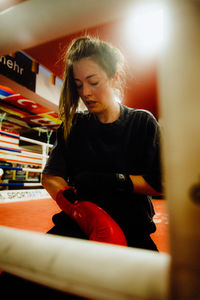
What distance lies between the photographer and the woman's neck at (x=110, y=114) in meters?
0.91

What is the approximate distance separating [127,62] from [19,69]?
1.60 metres

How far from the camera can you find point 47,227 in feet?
4.51

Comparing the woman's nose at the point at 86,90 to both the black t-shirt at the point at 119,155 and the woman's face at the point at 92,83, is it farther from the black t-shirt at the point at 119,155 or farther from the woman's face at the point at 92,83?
the black t-shirt at the point at 119,155

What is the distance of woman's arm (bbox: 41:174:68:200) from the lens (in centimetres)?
87

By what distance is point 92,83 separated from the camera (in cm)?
84

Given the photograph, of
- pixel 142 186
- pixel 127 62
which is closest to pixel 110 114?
pixel 142 186

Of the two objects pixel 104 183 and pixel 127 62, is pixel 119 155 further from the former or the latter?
pixel 127 62

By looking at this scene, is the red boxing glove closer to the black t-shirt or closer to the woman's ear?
the black t-shirt

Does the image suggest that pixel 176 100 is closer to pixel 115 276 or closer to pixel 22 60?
pixel 115 276

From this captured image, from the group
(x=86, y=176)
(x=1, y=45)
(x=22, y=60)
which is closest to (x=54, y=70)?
(x=22, y=60)

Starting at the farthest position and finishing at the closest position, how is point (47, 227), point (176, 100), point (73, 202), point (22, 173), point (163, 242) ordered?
Result: point (22, 173) → point (47, 227) → point (163, 242) → point (73, 202) → point (176, 100)

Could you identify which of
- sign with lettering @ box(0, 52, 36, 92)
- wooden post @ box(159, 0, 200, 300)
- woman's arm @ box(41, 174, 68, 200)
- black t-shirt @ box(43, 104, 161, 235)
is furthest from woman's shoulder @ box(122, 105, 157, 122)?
sign with lettering @ box(0, 52, 36, 92)

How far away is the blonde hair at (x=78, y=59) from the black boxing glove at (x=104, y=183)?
263 mm

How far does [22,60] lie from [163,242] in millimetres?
2970
